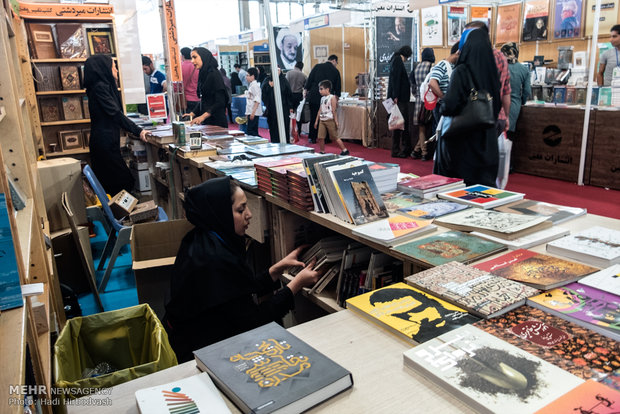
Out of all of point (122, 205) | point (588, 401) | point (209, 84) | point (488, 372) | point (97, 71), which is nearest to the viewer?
point (588, 401)

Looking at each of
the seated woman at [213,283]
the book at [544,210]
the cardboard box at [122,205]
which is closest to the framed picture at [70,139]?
the cardboard box at [122,205]

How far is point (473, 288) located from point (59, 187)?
3.71 meters

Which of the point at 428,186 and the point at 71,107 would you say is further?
the point at 71,107

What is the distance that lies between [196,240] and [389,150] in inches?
278

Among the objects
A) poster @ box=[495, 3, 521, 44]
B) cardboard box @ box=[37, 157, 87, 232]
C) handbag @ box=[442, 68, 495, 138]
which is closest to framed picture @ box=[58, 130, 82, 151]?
cardboard box @ box=[37, 157, 87, 232]

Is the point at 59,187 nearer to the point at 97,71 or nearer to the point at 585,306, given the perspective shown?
the point at 97,71

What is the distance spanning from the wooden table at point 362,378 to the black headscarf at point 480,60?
86.6 inches

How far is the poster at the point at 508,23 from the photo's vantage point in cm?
959

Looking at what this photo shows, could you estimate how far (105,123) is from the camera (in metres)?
4.90

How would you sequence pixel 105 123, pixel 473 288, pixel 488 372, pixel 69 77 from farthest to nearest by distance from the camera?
pixel 69 77, pixel 105 123, pixel 473 288, pixel 488 372

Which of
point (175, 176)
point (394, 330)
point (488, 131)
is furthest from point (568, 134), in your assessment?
point (394, 330)

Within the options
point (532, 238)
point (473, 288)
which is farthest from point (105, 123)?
point (473, 288)

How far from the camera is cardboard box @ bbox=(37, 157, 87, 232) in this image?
3.88 metres

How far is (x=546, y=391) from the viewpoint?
3.18 feet
